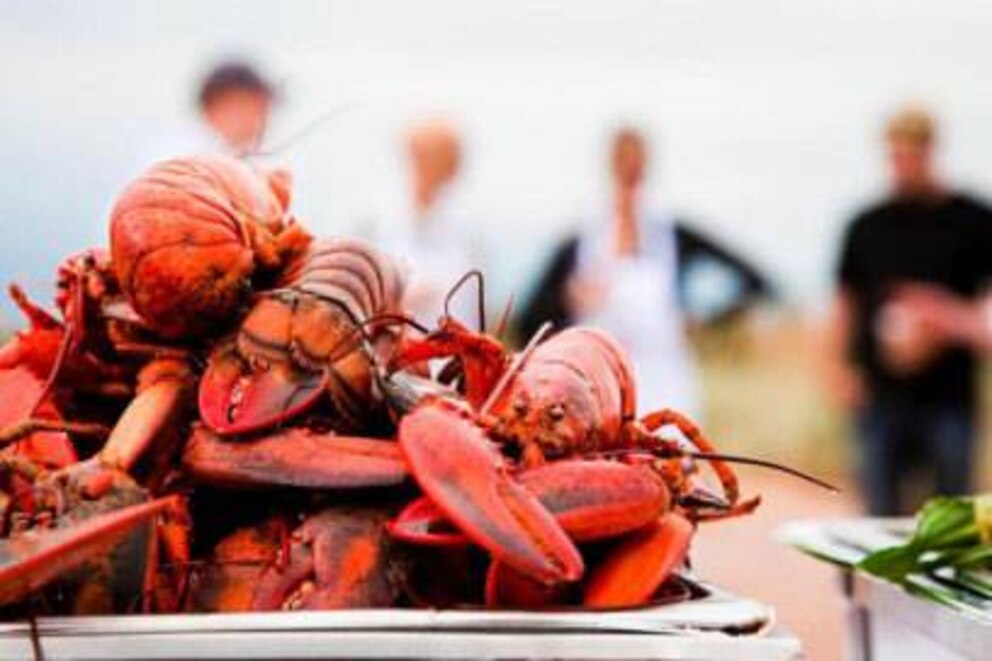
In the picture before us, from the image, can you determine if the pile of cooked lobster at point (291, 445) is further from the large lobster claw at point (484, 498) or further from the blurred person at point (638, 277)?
the blurred person at point (638, 277)

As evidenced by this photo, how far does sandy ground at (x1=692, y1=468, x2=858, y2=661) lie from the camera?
5.99m

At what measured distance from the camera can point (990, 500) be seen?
2.25 meters

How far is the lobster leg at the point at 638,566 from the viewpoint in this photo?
154 centimetres

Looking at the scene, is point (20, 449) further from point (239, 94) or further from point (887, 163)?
point (887, 163)

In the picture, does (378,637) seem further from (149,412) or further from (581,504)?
(149,412)

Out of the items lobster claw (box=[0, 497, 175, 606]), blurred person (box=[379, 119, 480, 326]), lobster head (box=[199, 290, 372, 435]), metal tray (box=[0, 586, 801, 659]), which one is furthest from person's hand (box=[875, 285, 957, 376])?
lobster claw (box=[0, 497, 175, 606])

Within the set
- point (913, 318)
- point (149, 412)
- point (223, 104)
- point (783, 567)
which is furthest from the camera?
point (783, 567)

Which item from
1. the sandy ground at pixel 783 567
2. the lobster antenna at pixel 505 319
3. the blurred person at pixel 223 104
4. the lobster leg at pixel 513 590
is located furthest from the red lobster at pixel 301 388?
the sandy ground at pixel 783 567

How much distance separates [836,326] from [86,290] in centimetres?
507

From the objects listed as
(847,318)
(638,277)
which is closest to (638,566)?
(638,277)

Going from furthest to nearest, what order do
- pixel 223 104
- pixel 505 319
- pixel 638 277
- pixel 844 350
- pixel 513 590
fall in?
pixel 844 350
pixel 638 277
pixel 223 104
pixel 505 319
pixel 513 590

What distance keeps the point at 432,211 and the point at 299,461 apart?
3.89 metres

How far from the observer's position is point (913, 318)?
20.6 feet

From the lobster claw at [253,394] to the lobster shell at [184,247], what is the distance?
60 mm
